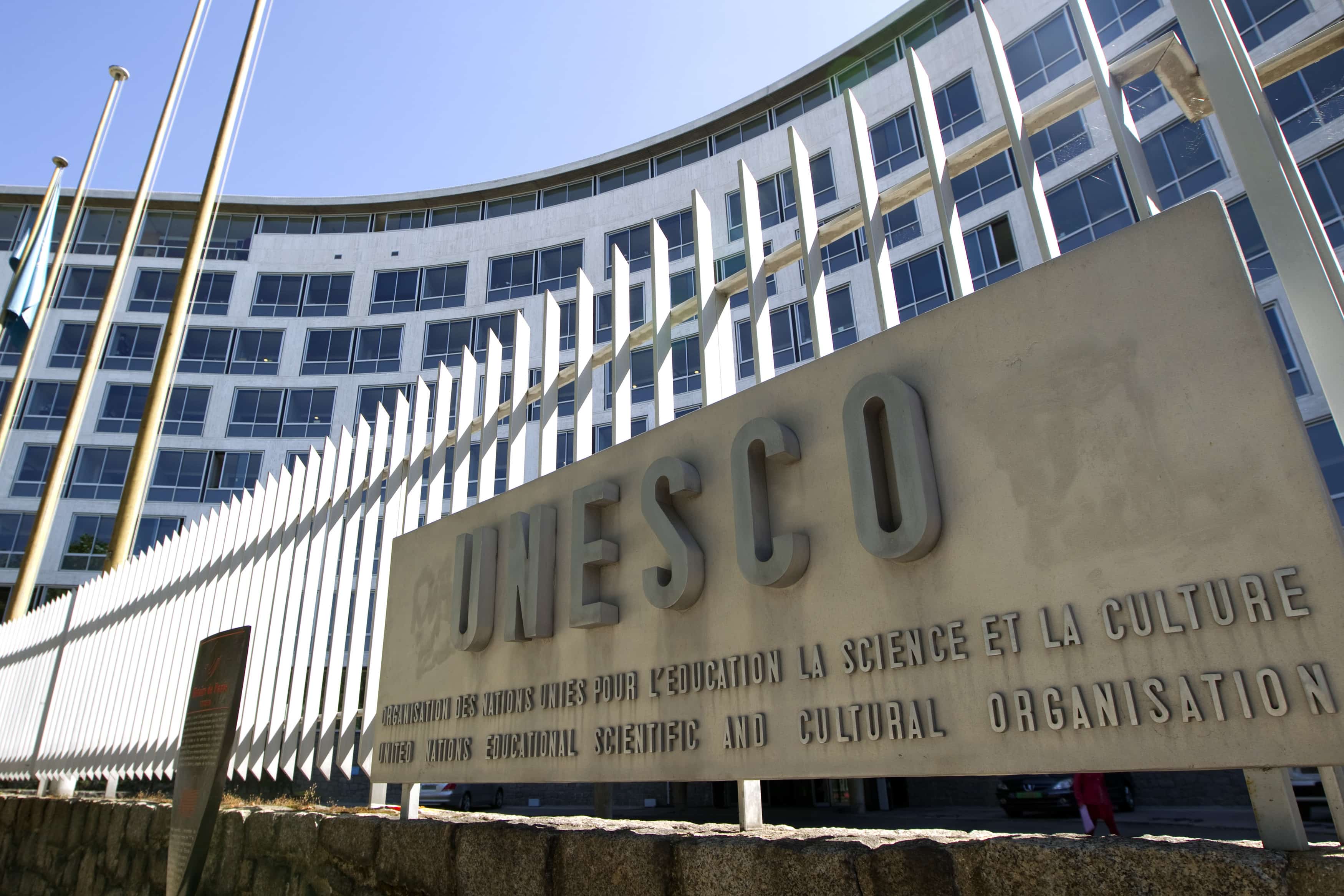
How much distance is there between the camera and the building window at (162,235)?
33.9 meters

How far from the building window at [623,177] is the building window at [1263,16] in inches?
732

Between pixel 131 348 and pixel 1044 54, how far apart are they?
33.5 m

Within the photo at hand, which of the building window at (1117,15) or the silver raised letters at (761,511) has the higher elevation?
the building window at (1117,15)

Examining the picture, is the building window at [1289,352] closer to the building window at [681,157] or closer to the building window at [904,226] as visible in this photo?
the building window at [904,226]

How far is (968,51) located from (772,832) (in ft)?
86.3

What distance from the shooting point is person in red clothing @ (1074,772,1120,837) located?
819 cm

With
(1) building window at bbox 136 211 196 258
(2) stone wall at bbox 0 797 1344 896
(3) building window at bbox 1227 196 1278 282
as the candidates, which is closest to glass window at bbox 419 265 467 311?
(1) building window at bbox 136 211 196 258

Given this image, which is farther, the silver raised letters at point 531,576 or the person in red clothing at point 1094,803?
the person in red clothing at point 1094,803

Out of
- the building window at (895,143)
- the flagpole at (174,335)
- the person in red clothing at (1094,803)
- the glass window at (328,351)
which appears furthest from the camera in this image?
the glass window at (328,351)

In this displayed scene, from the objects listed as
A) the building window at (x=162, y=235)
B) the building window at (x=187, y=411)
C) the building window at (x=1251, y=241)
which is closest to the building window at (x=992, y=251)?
the building window at (x=1251, y=241)

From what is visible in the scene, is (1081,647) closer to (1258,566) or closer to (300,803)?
(1258,566)

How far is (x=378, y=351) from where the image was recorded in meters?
32.2

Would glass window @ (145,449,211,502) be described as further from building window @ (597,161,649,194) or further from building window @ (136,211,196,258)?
building window @ (597,161,649,194)

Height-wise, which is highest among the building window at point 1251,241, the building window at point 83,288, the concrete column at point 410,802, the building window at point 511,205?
the building window at point 511,205
